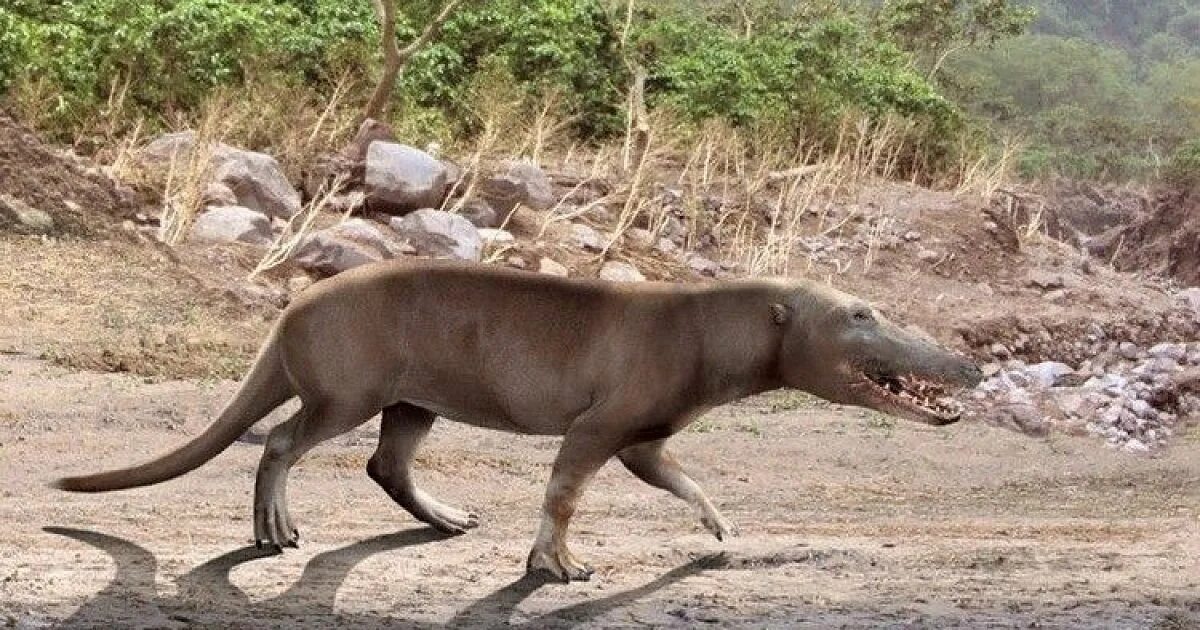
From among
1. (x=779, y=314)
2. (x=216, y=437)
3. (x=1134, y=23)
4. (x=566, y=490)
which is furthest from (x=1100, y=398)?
(x=1134, y=23)

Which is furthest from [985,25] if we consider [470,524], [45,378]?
[470,524]

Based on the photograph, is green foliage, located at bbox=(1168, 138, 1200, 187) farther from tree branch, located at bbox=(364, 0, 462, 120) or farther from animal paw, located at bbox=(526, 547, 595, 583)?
animal paw, located at bbox=(526, 547, 595, 583)

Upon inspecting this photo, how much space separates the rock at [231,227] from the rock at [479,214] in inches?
81.9

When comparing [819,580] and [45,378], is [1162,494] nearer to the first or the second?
[819,580]

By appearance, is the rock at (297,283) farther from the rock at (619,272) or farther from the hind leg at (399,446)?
the hind leg at (399,446)

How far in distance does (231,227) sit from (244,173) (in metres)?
0.96

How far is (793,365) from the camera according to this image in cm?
676

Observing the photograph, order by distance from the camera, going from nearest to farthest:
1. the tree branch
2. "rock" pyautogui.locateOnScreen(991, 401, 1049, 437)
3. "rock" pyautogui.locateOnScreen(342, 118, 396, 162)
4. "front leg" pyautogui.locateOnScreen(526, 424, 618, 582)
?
"front leg" pyautogui.locateOnScreen(526, 424, 618, 582), "rock" pyautogui.locateOnScreen(991, 401, 1049, 437), "rock" pyautogui.locateOnScreen(342, 118, 396, 162), the tree branch

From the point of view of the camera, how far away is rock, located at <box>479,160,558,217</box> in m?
16.3

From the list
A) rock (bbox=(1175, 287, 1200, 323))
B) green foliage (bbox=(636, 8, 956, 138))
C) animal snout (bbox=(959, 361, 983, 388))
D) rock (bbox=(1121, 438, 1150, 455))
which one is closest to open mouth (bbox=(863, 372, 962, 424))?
animal snout (bbox=(959, 361, 983, 388))

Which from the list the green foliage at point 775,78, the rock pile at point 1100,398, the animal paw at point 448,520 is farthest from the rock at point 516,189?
the animal paw at point 448,520

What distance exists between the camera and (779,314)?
671 centimetres

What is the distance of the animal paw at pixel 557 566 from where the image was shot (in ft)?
21.2

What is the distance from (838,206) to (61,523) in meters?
13.6
